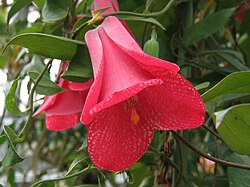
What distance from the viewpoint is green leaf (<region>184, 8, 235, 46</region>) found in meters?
0.65

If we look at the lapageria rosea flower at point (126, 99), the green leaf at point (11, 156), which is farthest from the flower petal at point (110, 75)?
the green leaf at point (11, 156)

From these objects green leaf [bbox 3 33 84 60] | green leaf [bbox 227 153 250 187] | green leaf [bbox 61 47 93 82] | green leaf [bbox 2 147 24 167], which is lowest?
green leaf [bbox 227 153 250 187]

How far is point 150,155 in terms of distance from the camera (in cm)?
60

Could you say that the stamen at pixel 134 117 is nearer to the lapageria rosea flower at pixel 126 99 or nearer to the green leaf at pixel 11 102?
the lapageria rosea flower at pixel 126 99

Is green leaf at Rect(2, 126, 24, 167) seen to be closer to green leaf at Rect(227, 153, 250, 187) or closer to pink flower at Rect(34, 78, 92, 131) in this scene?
pink flower at Rect(34, 78, 92, 131)

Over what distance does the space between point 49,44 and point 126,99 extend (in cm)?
9

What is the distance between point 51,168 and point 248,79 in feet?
2.96

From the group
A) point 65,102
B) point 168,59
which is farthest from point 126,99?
point 168,59

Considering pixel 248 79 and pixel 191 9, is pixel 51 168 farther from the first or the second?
pixel 248 79

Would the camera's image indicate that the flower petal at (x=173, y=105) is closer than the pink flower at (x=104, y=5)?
Yes

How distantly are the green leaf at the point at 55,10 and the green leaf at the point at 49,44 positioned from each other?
4cm

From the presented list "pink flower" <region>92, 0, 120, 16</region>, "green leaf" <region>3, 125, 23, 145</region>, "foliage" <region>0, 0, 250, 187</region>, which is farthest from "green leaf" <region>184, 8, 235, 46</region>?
"green leaf" <region>3, 125, 23, 145</region>

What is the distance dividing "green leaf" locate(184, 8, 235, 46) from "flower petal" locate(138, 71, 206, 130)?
209 mm

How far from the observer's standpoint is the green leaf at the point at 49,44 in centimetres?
45
